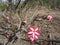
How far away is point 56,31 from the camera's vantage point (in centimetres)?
575

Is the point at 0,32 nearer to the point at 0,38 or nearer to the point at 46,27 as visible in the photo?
the point at 0,38

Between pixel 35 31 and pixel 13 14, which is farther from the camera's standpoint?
pixel 13 14

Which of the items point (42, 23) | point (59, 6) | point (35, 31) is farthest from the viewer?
point (59, 6)

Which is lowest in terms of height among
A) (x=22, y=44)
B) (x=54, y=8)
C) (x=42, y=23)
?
(x=22, y=44)

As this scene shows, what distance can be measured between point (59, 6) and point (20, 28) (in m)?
9.27

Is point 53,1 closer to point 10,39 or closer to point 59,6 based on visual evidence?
point 59,6

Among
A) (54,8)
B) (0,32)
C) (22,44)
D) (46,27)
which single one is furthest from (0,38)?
(54,8)

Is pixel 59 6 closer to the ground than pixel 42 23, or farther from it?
→ farther from it

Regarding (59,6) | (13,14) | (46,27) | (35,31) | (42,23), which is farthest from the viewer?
(59,6)

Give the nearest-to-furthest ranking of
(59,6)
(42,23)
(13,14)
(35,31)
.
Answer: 1. (35,31)
2. (13,14)
3. (42,23)
4. (59,6)

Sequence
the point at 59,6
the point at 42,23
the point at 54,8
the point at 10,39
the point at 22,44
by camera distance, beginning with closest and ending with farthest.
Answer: the point at 10,39 < the point at 22,44 < the point at 42,23 < the point at 54,8 < the point at 59,6

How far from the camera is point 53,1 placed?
10.7m

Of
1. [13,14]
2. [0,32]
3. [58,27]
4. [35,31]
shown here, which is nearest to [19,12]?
[13,14]

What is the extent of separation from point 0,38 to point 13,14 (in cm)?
52
